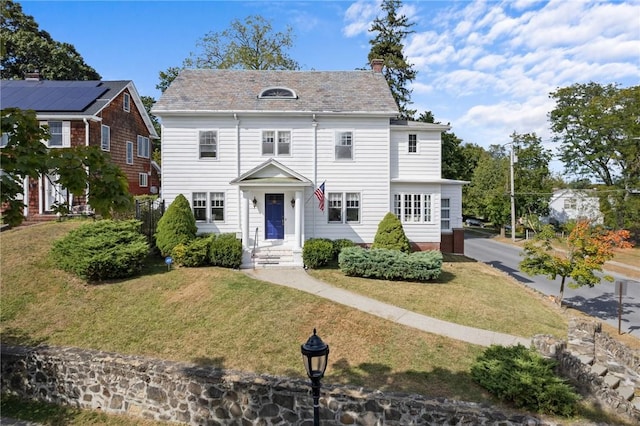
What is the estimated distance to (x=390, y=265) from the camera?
14984mm

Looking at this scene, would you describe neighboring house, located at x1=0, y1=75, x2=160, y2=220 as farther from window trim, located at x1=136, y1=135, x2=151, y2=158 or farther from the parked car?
the parked car

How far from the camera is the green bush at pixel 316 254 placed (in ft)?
53.5

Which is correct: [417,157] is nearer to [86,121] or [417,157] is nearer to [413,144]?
[413,144]

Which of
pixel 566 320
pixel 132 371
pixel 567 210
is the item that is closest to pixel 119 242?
pixel 132 371

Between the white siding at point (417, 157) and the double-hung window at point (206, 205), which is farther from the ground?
the white siding at point (417, 157)

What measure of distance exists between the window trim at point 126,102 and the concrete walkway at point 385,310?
16434 millimetres

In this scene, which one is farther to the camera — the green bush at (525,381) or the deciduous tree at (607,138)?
the deciduous tree at (607,138)

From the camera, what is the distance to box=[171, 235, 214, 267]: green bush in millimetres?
15367

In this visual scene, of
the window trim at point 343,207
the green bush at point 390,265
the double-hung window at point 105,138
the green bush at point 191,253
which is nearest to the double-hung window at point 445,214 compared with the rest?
the window trim at point 343,207

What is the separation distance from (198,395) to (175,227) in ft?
33.4

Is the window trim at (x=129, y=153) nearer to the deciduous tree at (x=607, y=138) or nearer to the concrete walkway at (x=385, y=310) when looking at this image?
the concrete walkway at (x=385, y=310)

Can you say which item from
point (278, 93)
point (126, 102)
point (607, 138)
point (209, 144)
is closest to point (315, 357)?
point (209, 144)

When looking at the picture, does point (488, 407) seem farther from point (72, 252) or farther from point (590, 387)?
point (72, 252)

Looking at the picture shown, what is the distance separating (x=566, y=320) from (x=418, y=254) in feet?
18.5
